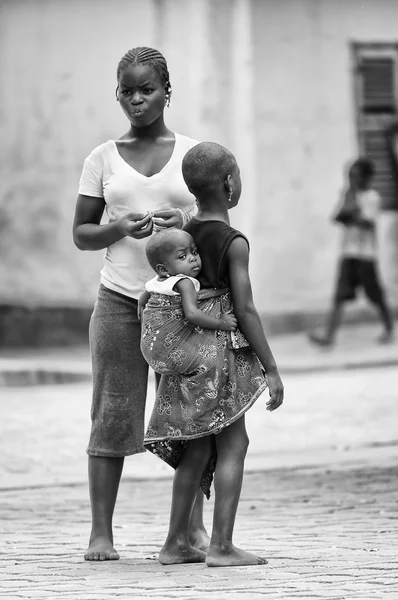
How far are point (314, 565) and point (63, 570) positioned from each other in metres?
0.83

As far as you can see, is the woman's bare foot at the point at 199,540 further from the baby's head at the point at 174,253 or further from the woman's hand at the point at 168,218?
the woman's hand at the point at 168,218

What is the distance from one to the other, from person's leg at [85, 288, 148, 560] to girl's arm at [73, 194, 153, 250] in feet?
0.67

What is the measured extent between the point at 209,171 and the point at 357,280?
10946mm

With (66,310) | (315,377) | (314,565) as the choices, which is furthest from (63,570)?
(66,310)

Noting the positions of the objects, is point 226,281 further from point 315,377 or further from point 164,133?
point 315,377

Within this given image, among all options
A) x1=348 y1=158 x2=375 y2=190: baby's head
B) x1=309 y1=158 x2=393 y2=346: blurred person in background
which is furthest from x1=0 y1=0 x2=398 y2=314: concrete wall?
x1=348 y1=158 x2=375 y2=190: baby's head

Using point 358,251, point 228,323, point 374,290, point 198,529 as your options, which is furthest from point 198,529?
point 358,251

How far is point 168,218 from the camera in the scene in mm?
5227

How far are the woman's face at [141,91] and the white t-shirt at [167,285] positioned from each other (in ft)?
2.10

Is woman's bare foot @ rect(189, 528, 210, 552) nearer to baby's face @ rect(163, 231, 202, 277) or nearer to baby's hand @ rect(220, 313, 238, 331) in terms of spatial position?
baby's hand @ rect(220, 313, 238, 331)

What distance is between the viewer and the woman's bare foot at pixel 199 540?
5453mm

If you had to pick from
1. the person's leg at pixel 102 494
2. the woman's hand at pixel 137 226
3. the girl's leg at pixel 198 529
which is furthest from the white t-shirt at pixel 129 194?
the girl's leg at pixel 198 529

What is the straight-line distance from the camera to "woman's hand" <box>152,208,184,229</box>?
5180 millimetres

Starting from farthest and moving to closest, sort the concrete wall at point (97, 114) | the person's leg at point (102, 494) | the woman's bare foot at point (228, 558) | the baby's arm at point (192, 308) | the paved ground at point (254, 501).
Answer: the concrete wall at point (97, 114) → the person's leg at point (102, 494) → the woman's bare foot at point (228, 558) → the baby's arm at point (192, 308) → the paved ground at point (254, 501)
